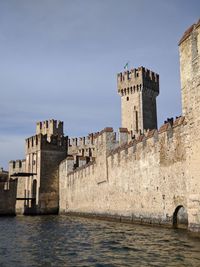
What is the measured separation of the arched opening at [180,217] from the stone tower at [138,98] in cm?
3740

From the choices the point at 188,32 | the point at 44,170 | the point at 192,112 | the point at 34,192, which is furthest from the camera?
the point at 34,192

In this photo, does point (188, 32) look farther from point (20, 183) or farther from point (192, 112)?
point (20, 183)

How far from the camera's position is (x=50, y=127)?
5516 centimetres

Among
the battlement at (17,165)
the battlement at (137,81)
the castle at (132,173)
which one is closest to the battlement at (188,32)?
the castle at (132,173)

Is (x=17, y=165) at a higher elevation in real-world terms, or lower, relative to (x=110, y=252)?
higher

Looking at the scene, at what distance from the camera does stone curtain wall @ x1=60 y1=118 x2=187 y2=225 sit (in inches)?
512

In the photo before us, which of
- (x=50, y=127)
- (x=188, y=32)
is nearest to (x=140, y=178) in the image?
(x=188, y=32)

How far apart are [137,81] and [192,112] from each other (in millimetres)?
42186

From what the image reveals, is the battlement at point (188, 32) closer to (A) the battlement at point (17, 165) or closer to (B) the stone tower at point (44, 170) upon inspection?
(B) the stone tower at point (44, 170)

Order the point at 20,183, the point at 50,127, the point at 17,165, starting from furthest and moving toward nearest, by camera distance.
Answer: the point at 50,127 < the point at 17,165 < the point at 20,183

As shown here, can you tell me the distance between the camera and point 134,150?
17.5m

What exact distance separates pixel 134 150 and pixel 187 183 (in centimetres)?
646

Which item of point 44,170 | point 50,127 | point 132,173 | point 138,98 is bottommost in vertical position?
point 132,173

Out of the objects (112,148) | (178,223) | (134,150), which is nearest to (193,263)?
(178,223)
